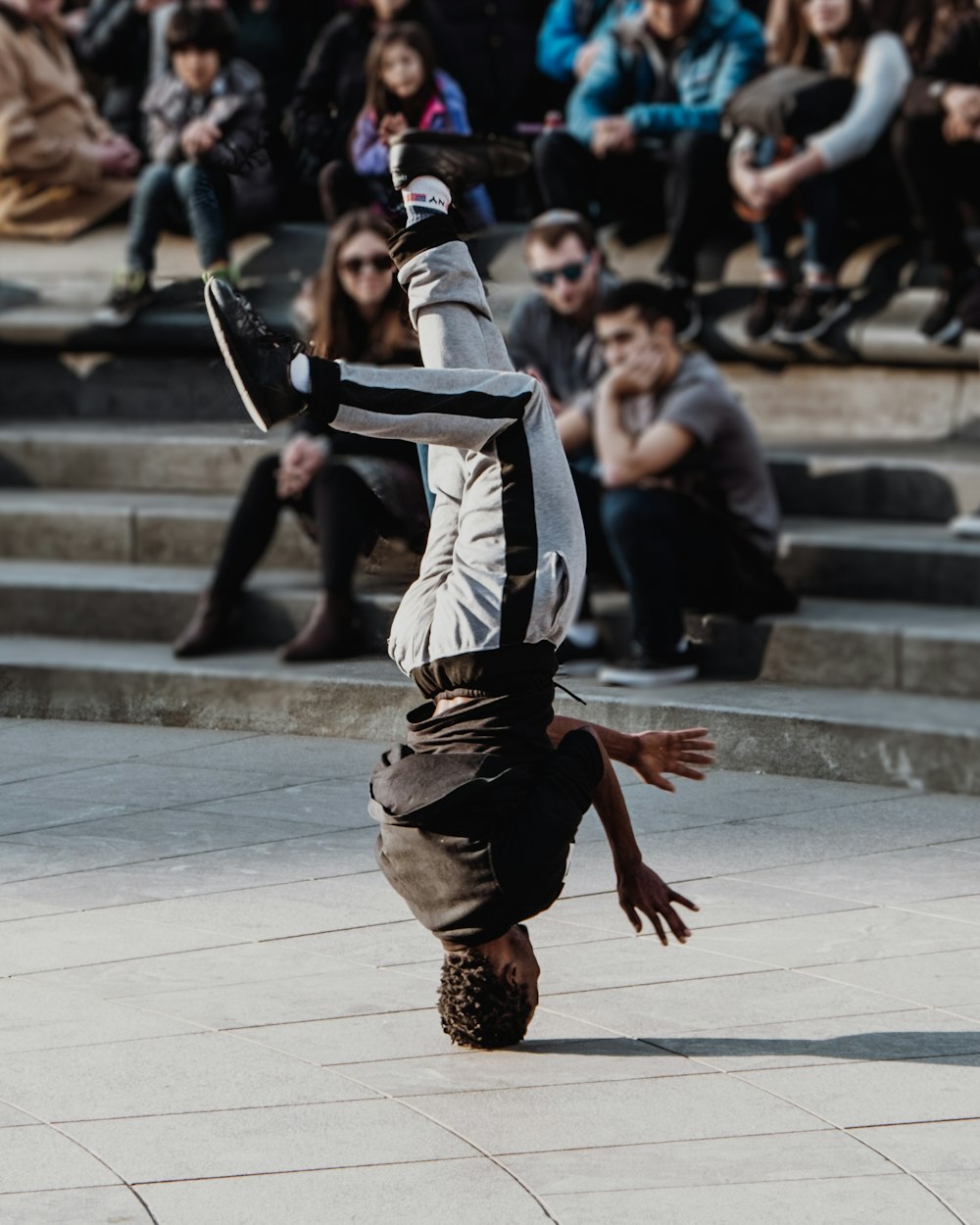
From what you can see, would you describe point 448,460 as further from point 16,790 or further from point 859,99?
point 859,99

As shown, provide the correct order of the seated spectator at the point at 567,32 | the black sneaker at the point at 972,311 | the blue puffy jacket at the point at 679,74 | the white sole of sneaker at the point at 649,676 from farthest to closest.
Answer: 1. the seated spectator at the point at 567,32
2. the blue puffy jacket at the point at 679,74
3. the black sneaker at the point at 972,311
4. the white sole of sneaker at the point at 649,676

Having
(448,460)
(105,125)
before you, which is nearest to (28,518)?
(105,125)

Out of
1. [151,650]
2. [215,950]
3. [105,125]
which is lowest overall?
[151,650]

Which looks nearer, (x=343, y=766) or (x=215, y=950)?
(x=215, y=950)

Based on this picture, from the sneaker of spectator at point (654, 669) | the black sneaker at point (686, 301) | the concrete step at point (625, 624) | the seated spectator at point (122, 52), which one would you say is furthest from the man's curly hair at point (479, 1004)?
the seated spectator at point (122, 52)

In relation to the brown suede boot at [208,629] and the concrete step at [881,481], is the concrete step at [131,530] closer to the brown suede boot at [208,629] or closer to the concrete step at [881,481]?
the brown suede boot at [208,629]

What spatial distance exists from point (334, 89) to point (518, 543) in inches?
161

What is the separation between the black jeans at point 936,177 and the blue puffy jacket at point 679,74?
78cm

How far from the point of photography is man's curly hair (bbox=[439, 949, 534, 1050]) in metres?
3.47

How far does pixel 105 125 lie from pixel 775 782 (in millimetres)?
6257

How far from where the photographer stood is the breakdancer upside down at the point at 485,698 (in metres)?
3.38

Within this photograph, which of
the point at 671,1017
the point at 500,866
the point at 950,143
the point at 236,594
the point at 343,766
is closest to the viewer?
the point at 500,866

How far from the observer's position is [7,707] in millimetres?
4117

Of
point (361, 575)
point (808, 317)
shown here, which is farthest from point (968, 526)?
point (361, 575)
